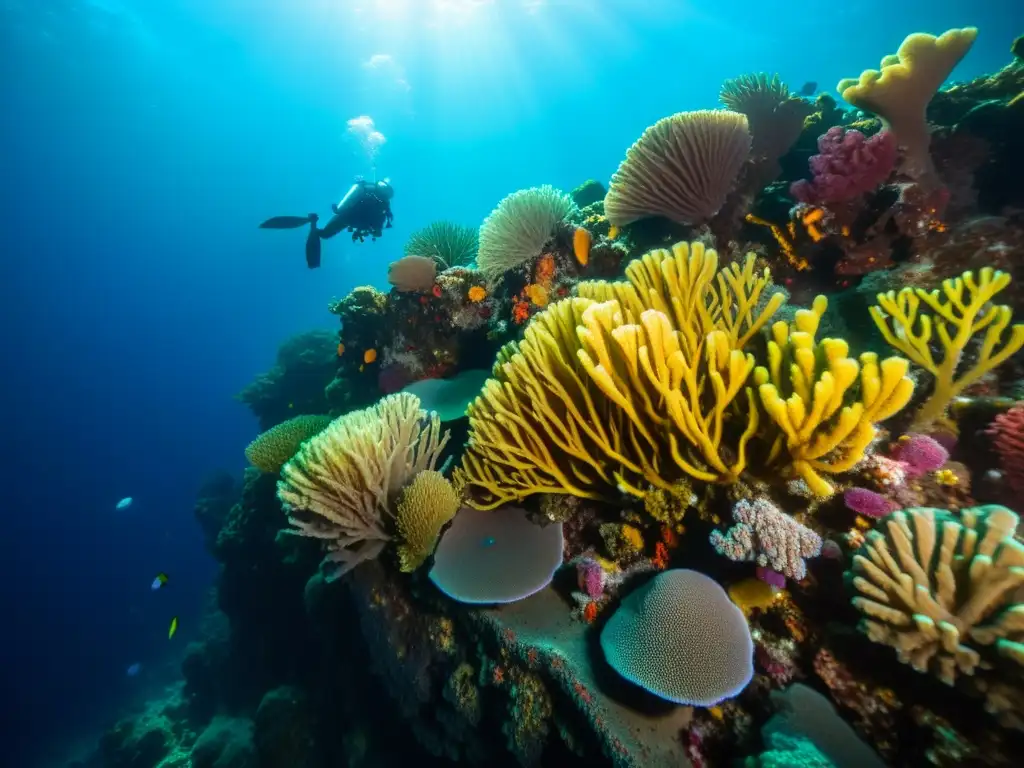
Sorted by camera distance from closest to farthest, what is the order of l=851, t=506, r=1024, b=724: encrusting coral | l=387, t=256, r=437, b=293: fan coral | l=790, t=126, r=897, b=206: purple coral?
l=851, t=506, r=1024, b=724: encrusting coral
l=790, t=126, r=897, b=206: purple coral
l=387, t=256, r=437, b=293: fan coral

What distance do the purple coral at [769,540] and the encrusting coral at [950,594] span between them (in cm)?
24

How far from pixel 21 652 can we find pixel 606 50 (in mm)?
88708

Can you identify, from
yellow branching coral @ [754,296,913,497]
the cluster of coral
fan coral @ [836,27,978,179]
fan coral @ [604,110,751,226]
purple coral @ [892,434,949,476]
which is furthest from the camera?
fan coral @ [604,110,751,226]

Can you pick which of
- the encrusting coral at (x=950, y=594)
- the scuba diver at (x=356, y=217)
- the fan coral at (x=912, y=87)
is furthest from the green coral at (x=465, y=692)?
the scuba diver at (x=356, y=217)

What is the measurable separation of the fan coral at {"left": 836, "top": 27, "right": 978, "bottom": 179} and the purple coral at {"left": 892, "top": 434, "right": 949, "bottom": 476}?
3.06m

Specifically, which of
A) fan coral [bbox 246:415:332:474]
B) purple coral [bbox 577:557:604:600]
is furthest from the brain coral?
fan coral [bbox 246:415:332:474]

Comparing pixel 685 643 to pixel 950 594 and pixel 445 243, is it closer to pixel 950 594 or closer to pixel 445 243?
pixel 950 594

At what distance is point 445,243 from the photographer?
27.1 ft

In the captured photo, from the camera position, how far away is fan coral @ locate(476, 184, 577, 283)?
6027 millimetres

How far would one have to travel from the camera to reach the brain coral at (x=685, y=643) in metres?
2.18

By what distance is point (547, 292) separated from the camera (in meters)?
5.72

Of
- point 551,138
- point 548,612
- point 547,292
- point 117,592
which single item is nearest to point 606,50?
point 551,138

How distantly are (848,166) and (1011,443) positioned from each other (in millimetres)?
2867

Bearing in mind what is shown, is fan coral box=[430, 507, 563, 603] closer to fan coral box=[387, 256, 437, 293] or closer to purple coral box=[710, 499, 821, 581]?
purple coral box=[710, 499, 821, 581]
